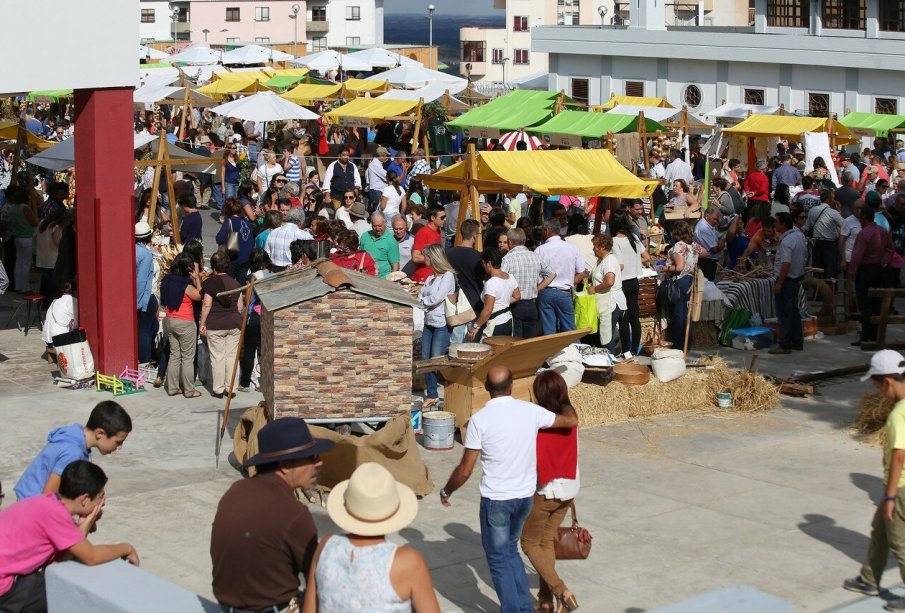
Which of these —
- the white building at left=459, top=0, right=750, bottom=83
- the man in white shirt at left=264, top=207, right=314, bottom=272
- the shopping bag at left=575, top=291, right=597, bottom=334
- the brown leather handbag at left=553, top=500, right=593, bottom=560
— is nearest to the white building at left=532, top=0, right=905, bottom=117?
the shopping bag at left=575, top=291, right=597, bottom=334

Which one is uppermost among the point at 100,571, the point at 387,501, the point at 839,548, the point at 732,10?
the point at 732,10

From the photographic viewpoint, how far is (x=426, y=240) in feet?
51.3

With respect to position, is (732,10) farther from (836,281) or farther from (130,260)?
(130,260)

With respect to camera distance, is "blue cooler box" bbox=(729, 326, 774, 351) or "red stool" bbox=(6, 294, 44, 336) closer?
"blue cooler box" bbox=(729, 326, 774, 351)

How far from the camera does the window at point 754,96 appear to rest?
4425cm

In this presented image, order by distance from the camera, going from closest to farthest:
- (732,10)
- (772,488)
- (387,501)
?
(387,501) → (772,488) → (732,10)

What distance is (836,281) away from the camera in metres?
18.5

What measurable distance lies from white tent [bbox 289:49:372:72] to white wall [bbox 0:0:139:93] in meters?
29.1

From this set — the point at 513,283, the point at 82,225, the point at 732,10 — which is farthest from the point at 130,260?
the point at 732,10

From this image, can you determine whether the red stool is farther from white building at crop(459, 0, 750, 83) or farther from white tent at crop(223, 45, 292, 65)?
white building at crop(459, 0, 750, 83)

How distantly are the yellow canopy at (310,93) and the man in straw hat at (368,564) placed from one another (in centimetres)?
2968

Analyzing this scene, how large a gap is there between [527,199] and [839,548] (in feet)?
40.3

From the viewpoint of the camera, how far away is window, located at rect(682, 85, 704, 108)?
46.0 m

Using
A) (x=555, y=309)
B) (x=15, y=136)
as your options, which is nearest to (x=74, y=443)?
(x=555, y=309)
